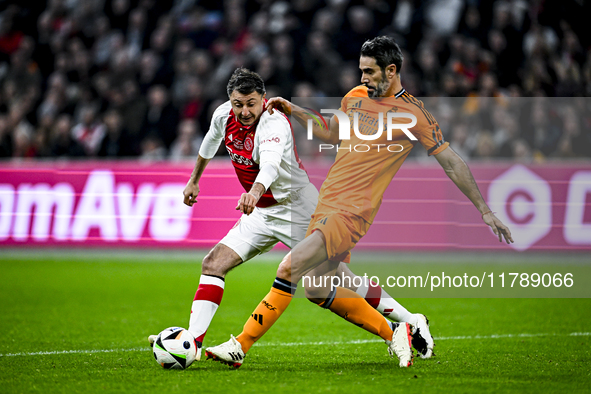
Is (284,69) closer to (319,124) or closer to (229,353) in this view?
(319,124)

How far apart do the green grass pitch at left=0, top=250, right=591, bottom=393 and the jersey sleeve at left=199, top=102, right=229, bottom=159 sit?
1.54 meters

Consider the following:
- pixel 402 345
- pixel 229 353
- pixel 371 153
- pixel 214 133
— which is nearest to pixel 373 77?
pixel 371 153

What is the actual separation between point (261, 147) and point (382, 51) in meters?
1.04

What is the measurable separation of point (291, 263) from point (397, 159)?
1102 millimetres

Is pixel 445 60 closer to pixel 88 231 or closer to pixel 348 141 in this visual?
pixel 88 231

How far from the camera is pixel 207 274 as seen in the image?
5043 millimetres

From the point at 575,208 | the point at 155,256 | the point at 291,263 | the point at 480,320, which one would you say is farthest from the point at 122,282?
the point at 575,208

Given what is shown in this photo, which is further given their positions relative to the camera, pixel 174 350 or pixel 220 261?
pixel 220 261

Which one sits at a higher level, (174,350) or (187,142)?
(187,142)

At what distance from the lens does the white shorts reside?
5.14 metres

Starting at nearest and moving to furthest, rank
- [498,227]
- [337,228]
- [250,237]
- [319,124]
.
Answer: [498,227] < [337,228] < [250,237] < [319,124]

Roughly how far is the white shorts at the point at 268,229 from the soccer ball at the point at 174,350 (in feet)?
2.41

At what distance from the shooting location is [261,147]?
4.88 meters

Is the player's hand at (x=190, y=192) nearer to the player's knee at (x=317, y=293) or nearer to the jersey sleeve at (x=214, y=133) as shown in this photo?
the jersey sleeve at (x=214, y=133)
